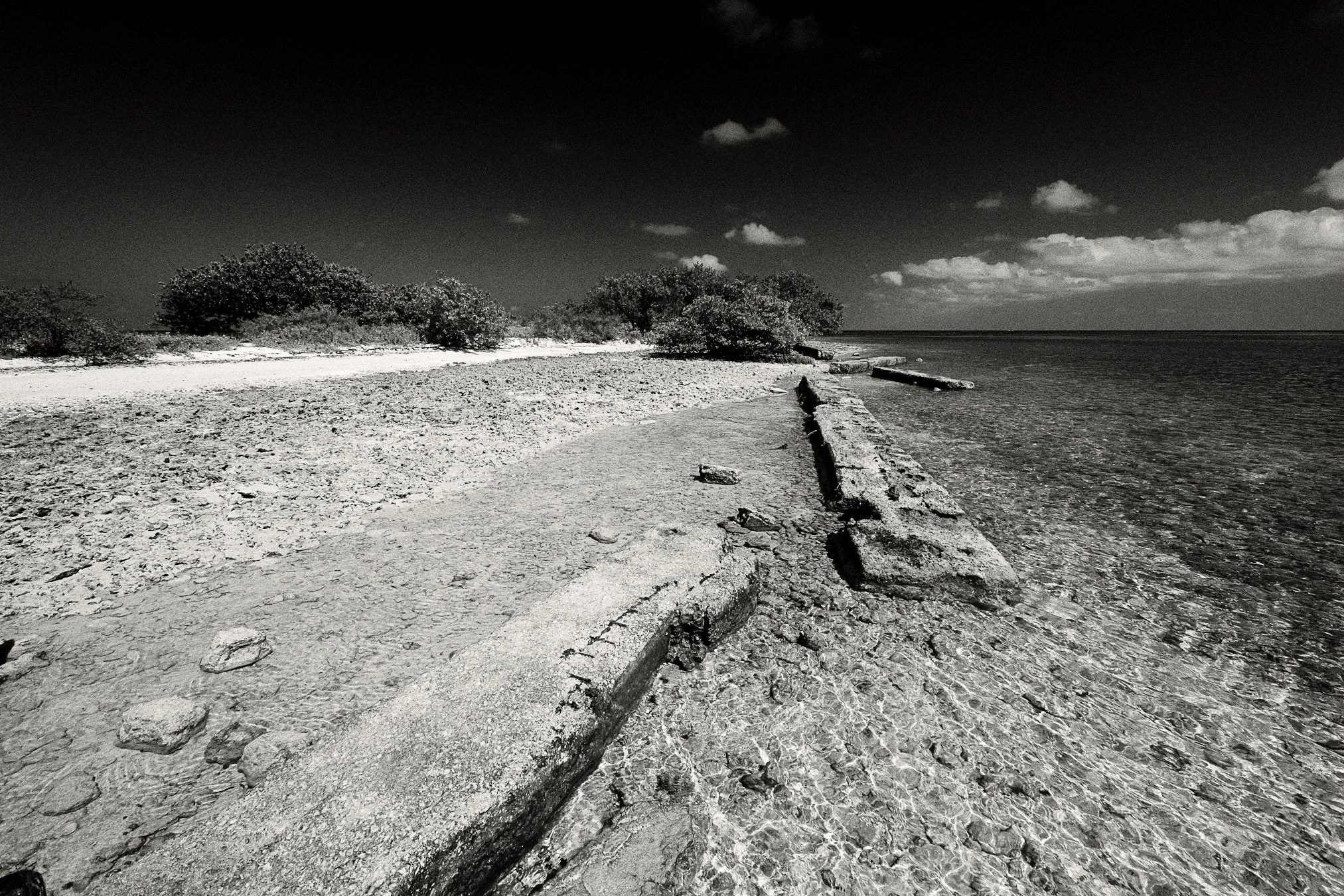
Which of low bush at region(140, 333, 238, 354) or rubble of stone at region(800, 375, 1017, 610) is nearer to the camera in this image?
rubble of stone at region(800, 375, 1017, 610)

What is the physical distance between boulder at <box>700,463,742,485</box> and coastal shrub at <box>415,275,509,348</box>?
1637 centimetres

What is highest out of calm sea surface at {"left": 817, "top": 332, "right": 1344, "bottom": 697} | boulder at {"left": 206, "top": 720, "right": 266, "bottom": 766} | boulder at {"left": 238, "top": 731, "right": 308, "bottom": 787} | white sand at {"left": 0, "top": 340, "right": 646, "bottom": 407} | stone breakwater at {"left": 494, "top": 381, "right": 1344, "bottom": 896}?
white sand at {"left": 0, "top": 340, "right": 646, "bottom": 407}

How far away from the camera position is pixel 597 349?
74.9 feet

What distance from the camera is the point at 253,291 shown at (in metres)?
24.6

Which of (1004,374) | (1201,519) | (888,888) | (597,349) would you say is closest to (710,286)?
(597,349)

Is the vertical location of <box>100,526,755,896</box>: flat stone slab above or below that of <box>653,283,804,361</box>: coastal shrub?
below

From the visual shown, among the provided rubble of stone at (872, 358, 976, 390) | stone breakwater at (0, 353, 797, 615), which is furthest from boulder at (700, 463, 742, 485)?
rubble of stone at (872, 358, 976, 390)

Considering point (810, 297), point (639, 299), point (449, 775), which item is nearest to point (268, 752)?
point (449, 775)

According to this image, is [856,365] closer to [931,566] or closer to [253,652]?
[931,566]

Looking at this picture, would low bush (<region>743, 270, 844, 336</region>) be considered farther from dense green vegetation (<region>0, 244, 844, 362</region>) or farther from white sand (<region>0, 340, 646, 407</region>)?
white sand (<region>0, 340, 646, 407</region>)

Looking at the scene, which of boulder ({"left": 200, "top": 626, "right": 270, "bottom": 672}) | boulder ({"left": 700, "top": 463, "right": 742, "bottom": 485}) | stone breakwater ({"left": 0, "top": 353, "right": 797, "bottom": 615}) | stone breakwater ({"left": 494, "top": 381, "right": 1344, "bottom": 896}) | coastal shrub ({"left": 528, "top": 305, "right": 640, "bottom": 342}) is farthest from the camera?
coastal shrub ({"left": 528, "top": 305, "right": 640, "bottom": 342})

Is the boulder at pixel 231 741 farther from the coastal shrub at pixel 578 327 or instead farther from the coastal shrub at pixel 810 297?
the coastal shrub at pixel 810 297

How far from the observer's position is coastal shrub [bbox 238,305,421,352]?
57.4 ft

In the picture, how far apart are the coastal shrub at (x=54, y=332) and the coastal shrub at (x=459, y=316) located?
27.2 ft
